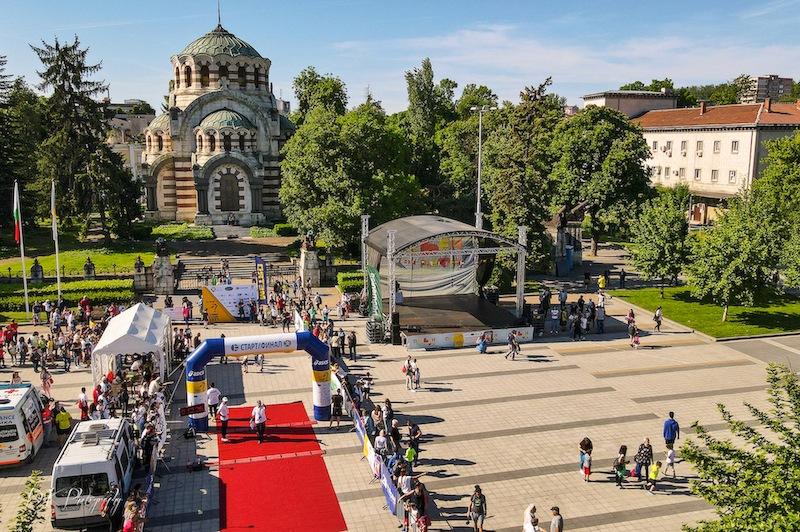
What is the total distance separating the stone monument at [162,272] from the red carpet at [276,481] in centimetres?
1859

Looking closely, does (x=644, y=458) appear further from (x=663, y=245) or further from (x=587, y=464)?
(x=663, y=245)

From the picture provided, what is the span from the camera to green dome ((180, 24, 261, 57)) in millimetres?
62969

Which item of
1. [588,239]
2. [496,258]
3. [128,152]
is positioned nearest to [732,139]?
[588,239]

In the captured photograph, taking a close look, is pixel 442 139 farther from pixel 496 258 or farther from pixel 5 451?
pixel 5 451

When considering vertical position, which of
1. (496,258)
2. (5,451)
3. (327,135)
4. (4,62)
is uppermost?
(4,62)

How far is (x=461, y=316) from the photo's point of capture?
1362 inches

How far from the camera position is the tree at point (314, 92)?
6512cm

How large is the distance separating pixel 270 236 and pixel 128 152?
5768cm

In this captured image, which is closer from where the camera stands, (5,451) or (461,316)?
(5,451)

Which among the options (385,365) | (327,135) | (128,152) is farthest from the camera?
(128,152)

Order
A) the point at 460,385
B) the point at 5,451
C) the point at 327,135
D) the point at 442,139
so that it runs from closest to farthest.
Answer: the point at 5,451, the point at 460,385, the point at 327,135, the point at 442,139

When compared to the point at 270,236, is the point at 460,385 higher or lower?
lower

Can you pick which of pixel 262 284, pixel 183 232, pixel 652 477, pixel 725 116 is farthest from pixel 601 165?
pixel 652 477

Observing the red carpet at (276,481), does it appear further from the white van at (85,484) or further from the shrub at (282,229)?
the shrub at (282,229)
